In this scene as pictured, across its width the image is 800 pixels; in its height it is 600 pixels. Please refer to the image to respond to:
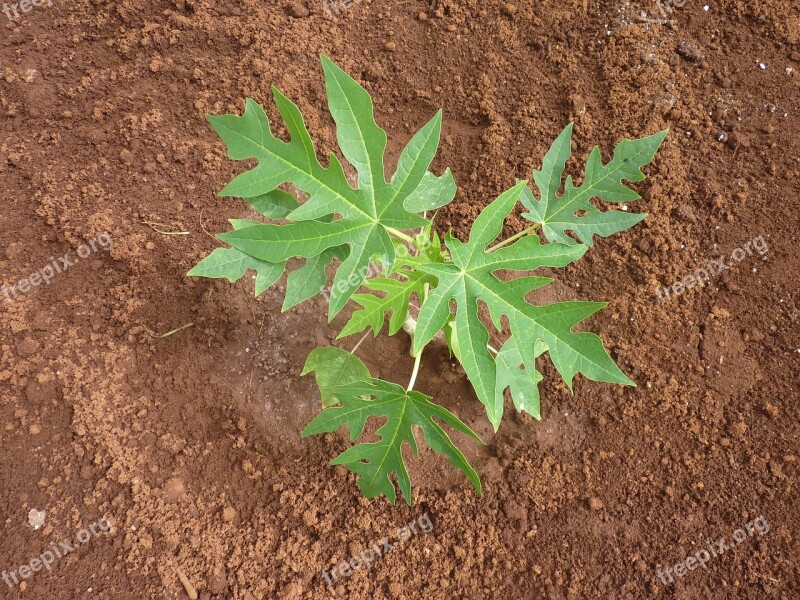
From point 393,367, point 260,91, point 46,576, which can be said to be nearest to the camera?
point 46,576

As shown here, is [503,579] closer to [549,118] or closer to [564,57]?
[549,118]

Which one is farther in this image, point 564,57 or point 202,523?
point 564,57

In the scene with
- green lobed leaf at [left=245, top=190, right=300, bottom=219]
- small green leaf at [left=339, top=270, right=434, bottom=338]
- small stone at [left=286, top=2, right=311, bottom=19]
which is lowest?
small green leaf at [left=339, top=270, right=434, bottom=338]

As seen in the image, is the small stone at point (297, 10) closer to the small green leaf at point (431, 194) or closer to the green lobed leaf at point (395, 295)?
the small green leaf at point (431, 194)

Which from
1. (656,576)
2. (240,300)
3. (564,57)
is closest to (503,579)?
(656,576)

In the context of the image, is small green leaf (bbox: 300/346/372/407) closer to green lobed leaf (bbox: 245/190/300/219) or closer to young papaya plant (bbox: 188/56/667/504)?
young papaya plant (bbox: 188/56/667/504)

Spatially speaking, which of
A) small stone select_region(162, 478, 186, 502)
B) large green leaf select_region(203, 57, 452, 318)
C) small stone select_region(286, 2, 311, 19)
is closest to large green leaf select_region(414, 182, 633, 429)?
large green leaf select_region(203, 57, 452, 318)

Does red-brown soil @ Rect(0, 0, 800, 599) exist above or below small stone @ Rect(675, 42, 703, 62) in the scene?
below
